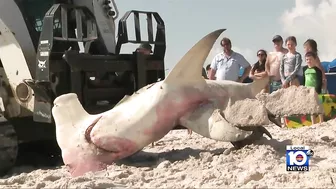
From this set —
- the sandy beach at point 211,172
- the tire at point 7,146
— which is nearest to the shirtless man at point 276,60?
the sandy beach at point 211,172

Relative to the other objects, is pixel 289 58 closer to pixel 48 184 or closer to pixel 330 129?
pixel 330 129

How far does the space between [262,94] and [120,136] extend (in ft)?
4.09

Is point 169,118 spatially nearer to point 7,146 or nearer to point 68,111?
point 68,111

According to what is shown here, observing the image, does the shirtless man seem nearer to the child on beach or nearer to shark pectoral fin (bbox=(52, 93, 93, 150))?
the child on beach

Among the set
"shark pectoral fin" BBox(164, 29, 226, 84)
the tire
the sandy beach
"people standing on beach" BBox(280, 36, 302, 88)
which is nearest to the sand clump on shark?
→ "shark pectoral fin" BBox(164, 29, 226, 84)

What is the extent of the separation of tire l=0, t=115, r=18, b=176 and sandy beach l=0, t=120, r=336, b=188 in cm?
14

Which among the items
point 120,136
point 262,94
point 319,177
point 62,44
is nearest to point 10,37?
point 62,44

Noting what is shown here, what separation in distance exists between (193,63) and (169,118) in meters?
0.50

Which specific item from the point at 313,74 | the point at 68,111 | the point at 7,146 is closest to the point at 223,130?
the point at 68,111

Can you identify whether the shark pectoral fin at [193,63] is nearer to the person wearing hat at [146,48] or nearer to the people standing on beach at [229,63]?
the person wearing hat at [146,48]

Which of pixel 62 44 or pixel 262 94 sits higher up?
pixel 62 44

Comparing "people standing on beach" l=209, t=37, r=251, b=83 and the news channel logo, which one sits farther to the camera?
"people standing on beach" l=209, t=37, r=251, b=83

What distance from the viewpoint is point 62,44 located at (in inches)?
229

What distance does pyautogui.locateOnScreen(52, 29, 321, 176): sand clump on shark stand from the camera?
4676mm
